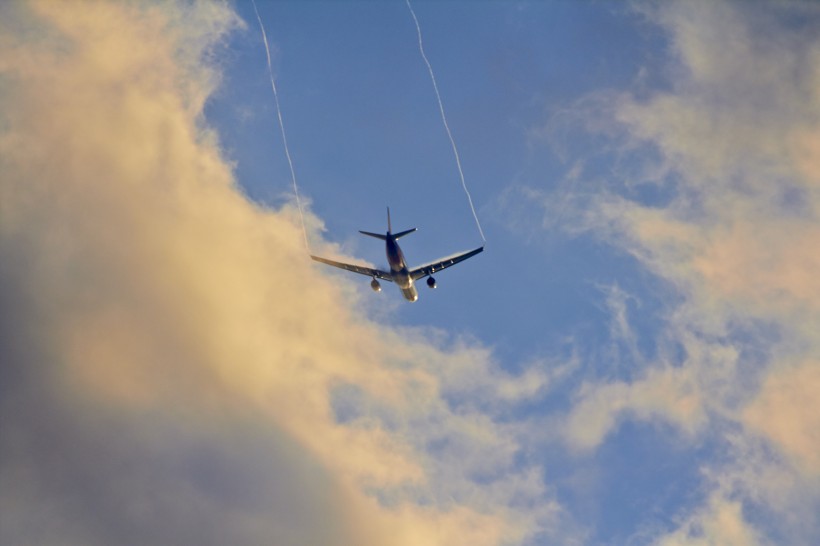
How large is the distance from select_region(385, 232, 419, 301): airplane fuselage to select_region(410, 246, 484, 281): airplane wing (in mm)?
2023

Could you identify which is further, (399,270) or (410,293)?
(410,293)

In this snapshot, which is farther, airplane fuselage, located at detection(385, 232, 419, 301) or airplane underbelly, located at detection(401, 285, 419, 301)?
airplane underbelly, located at detection(401, 285, 419, 301)

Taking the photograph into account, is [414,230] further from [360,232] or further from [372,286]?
[372,286]

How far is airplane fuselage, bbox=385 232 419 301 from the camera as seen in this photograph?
160250mm

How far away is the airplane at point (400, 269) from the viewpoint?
527 ft

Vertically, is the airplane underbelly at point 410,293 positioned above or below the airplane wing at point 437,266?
below

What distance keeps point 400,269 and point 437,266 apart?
1080 cm

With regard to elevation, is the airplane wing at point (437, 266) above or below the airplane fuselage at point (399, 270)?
above

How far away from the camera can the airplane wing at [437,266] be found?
6727 inches

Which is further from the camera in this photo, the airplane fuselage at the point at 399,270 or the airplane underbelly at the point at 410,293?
the airplane underbelly at the point at 410,293

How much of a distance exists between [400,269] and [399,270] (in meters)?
0.29

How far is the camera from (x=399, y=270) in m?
165

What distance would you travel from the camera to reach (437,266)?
173375 mm

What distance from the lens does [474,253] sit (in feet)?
554
